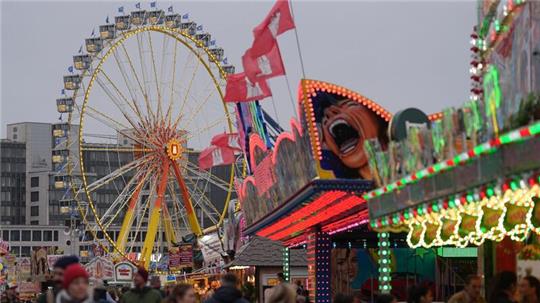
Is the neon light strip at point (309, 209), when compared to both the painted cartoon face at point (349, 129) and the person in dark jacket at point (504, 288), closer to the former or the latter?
the painted cartoon face at point (349, 129)

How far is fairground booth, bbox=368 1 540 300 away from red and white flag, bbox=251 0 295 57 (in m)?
5.94

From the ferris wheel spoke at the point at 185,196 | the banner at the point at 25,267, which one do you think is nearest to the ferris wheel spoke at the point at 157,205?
the ferris wheel spoke at the point at 185,196

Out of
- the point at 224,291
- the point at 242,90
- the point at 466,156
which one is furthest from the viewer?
the point at 242,90

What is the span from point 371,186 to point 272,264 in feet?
46.6

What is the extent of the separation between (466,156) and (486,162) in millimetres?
446

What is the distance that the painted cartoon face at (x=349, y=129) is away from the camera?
2225 cm

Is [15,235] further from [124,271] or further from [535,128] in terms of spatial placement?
[535,128]

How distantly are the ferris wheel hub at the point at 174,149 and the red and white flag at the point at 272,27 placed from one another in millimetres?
24871

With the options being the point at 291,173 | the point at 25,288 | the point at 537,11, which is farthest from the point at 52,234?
the point at 537,11

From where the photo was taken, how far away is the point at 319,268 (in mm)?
27797

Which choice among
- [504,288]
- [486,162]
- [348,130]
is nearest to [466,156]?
[486,162]

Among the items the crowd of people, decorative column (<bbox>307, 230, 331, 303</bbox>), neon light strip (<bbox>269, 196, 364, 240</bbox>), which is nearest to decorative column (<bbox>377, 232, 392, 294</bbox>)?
neon light strip (<bbox>269, 196, 364, 240</bbox>)

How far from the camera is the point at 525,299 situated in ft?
47.0

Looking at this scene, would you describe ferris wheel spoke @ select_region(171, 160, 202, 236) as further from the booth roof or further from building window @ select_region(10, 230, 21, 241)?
building window @ select_region(10, 230, 21, 241)
